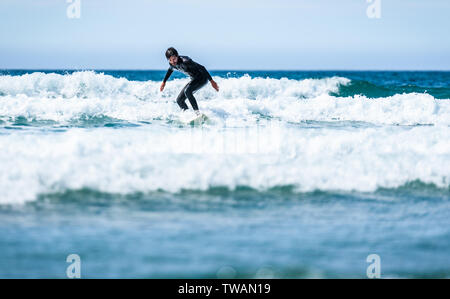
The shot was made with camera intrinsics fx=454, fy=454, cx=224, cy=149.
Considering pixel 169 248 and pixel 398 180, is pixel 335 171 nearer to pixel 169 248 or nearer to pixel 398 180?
pixel 398 180

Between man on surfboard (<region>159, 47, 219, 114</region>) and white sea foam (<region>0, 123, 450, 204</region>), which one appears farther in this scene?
man on surfboard (<region>159, 47, 219, 114</region>)

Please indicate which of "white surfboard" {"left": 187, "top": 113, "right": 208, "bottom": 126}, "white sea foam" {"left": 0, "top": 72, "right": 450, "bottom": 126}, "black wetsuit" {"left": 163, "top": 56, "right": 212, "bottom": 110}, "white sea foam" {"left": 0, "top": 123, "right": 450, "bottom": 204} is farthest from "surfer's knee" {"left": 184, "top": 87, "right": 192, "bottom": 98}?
"white sea foam" {"left": 0, "top": 123, "right": 450, "bottom": 204}

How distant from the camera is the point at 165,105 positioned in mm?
10070

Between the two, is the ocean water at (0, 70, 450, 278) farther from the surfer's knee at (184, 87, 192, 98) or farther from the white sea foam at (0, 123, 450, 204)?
the surfer's knee at (184, 87, 192, 98)

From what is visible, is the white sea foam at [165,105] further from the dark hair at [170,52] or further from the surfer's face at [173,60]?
the dark hair at [170,52]

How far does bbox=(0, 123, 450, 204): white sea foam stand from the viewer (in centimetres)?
473

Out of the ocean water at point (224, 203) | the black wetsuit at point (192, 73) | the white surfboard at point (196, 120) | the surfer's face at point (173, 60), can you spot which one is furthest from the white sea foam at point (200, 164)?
the white surfboard at point (196, 120)

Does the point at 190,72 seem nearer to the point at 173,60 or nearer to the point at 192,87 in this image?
the point at 192,87

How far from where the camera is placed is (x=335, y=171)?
518cm

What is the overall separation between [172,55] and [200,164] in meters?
2.96

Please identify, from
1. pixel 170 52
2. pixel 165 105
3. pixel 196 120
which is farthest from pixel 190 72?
pixel 165 105

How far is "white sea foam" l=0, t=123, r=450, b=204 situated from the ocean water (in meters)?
0.02
